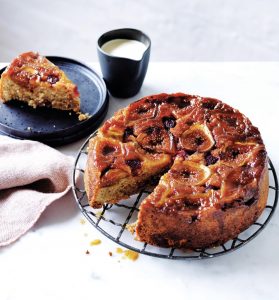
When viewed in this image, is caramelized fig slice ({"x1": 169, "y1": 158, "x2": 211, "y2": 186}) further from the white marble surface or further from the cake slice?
the cake slice

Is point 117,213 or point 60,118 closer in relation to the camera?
point 117,213

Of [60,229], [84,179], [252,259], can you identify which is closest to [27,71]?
[84,179]

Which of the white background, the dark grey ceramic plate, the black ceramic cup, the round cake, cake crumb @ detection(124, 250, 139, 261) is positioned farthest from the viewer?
the white background

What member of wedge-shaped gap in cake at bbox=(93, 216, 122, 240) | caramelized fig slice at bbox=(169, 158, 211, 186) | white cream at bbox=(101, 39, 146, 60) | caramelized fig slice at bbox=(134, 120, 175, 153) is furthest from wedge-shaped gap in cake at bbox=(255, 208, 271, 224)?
white cream at bbox=(101, 39, 146, 60)
